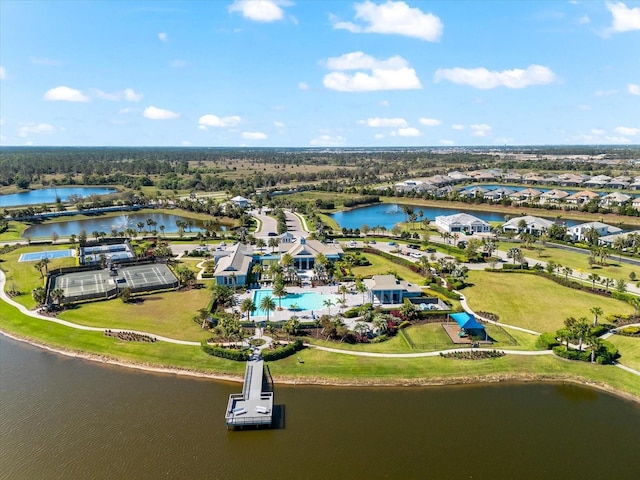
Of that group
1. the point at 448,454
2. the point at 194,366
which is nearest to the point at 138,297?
the point at 194,366

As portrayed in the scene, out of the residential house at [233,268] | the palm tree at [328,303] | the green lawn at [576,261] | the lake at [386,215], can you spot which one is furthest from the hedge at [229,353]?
the lake at [386,215]

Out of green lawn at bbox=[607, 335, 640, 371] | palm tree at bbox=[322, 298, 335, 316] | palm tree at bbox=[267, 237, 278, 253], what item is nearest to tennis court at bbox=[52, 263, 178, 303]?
palm tree at bbox=[267, 237, 278, 253]

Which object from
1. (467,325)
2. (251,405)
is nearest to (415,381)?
(467,325)

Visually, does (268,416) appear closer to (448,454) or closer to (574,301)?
(448,454)

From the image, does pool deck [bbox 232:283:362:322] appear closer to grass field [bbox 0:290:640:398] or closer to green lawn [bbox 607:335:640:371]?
grass field [bbox 0:290:640:398]

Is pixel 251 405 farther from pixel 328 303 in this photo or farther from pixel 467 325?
pixel 467 325

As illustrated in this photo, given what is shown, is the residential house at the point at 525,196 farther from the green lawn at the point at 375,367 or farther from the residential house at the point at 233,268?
the green lawn at the point at 375,367
